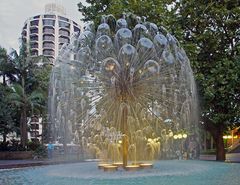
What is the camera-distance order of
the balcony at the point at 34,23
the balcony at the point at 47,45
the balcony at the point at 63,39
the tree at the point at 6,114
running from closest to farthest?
1. the tree at the point at 6,114
2. the balcony at the point at 34,23
3. the balcony at the point at 47,45
4. the balcony at the point at 63,39

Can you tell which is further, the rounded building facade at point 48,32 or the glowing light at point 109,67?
the rounded building facade at point 48,32

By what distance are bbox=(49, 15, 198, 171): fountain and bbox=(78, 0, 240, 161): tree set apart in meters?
4.51

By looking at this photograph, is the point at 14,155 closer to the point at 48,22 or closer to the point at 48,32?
the point at 48,32

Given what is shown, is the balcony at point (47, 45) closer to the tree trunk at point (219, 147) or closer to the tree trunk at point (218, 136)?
the tree trunk at point (218, 136)

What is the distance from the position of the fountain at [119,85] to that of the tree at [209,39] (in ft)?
14.8

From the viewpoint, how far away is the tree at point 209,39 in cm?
2133

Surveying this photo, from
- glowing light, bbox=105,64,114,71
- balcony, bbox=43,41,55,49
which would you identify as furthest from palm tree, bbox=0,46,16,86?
balcony, bbox=43,41,55,49

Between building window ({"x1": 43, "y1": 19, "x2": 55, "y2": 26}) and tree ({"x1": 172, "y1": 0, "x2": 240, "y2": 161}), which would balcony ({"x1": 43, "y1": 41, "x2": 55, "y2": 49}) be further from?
tree ({"x1": 172, "y1": 0, "x2": 240, "y2": 161})

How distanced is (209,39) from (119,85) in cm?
1104

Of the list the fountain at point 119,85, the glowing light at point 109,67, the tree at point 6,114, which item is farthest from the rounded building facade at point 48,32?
the glowing light at point 109,67

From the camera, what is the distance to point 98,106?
1518cm

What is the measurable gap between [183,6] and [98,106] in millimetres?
11443

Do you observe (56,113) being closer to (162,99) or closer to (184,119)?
(162,99)

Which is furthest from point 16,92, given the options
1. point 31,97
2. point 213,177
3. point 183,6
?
point 213,177
